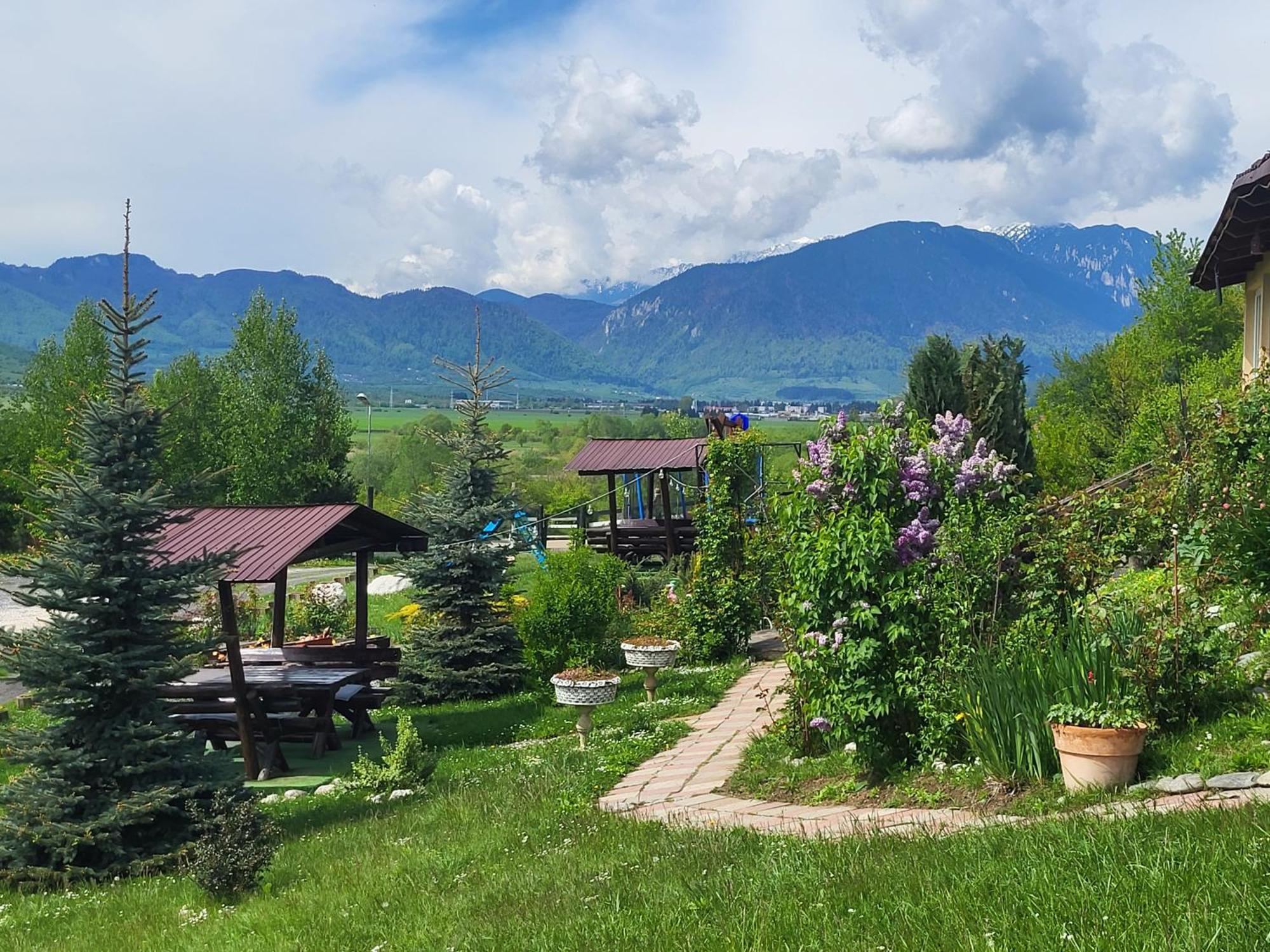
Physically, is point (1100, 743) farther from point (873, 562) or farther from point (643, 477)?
point (643, 477)

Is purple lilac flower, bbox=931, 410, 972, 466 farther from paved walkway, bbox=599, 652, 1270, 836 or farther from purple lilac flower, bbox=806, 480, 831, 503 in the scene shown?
paved walkway, bbox=599, 652, 1270, 836

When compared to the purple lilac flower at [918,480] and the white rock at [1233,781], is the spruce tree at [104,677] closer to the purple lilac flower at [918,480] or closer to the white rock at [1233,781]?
the purple lilac flower at [918,480]

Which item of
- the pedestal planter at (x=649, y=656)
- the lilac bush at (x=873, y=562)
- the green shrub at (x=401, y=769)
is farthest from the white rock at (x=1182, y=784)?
the pedestal planter at (x=649, y=656)

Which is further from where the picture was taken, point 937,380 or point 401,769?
point 937,380

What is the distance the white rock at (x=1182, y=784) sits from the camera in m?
5.64

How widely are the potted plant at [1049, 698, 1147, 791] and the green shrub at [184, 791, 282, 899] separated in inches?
188

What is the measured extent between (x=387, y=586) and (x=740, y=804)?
25.3 m

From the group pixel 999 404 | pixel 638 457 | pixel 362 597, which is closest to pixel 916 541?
pixel 362 597

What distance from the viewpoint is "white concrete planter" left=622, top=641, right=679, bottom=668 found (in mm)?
13219

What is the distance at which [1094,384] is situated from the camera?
38469 mm

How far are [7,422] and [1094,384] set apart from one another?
4561 centimetres

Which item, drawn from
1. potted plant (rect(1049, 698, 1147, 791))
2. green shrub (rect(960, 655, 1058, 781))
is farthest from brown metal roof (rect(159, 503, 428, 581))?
potted plant (rect(1049, 698, 1147, 791))

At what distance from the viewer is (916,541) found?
752 cm

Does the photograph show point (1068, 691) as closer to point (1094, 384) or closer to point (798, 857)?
point (798, 857)
